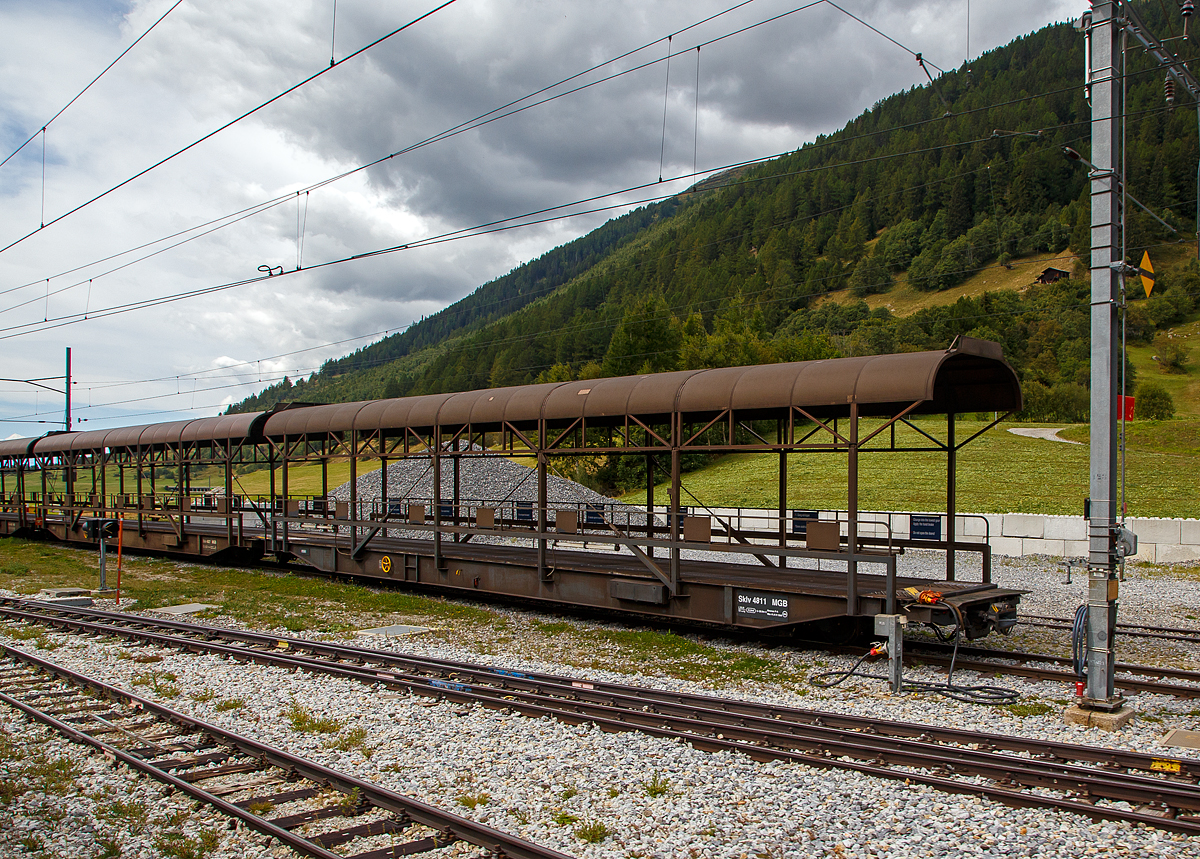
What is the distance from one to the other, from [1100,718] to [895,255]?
128967 millimetres

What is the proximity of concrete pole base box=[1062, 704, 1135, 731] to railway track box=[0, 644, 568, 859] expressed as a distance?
6229 millimetres

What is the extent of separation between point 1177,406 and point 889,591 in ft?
228

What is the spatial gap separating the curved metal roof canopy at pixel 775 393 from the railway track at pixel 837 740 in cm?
462

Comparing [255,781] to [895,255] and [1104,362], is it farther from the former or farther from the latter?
[895,255]

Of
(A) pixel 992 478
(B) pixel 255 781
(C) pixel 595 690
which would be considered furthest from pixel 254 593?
(A) pixel 992 478

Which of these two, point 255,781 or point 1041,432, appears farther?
point 1041,432

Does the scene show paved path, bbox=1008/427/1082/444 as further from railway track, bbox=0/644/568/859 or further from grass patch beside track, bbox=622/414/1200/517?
railway track, bbox=0/644/568/859

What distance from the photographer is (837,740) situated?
25.4 feet

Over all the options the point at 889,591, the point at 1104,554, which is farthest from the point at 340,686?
the point at 1104,554

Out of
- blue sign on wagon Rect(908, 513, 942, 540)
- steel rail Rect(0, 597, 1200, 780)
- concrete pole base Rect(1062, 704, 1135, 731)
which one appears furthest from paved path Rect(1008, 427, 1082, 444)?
steel rail Rect(0, 597, 1200, 780)

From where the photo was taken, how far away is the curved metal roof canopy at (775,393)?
1098cm

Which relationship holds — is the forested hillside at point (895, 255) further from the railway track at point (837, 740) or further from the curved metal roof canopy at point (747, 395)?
the railway track at point (837, 740)

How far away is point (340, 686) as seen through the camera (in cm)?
1025

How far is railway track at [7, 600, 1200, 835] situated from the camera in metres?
6.26
